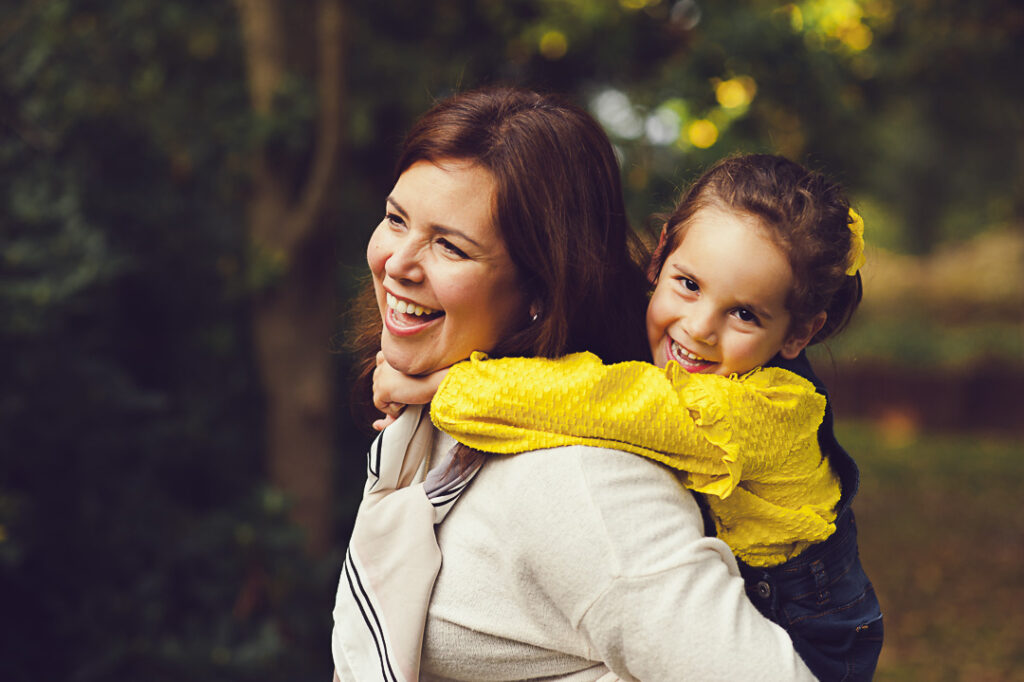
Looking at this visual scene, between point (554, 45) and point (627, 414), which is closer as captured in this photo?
point (627, 414)

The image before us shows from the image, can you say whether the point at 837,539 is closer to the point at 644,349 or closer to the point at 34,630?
the point at 644,349

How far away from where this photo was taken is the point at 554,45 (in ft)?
17.8

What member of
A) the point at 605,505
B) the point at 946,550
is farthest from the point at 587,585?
the point at 946,550

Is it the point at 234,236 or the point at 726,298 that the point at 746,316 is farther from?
the point at 234,236

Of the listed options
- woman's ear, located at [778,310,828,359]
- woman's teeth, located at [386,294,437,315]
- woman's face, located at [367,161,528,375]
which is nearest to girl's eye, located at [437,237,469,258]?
woman's face, located at [367,161,528,375]

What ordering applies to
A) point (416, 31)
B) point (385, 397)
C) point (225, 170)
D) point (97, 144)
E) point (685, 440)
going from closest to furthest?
point (685, 440) < point (385, 397) < point (97, 144) < point (225, 170) < point (416, 31)

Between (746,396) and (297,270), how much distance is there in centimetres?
323

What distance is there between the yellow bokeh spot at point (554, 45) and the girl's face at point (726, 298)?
3881mm

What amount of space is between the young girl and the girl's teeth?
0.39ft

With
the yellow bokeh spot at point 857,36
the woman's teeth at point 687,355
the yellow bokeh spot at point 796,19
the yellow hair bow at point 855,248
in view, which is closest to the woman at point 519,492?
the woman's teeth at point 687,355

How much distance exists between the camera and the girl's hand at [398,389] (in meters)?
1.57

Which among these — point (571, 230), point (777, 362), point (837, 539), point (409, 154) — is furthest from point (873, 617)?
point (409, 154)

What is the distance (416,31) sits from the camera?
18.1 ft

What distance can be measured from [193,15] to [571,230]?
147 inches
